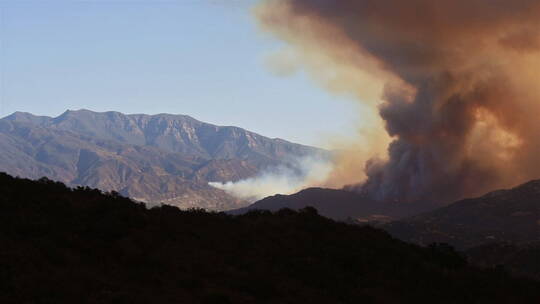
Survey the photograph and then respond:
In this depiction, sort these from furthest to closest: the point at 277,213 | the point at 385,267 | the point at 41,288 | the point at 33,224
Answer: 1. the point at 277,213
2. the point at 385,267
3. the point at 33,224
4. the point at 41,288

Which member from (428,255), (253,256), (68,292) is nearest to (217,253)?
(253,256)

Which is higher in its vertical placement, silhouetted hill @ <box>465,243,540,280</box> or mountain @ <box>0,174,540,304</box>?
silhouetted hill @ <box>465,243,540,280</box>

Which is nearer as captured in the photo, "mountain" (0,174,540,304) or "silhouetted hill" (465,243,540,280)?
"mountain" (0,174,540,304)

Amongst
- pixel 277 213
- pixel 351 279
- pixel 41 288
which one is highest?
pixel 277 213

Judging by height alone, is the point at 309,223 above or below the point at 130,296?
above

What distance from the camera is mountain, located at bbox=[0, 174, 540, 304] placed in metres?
26.9

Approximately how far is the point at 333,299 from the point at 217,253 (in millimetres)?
→ 7569

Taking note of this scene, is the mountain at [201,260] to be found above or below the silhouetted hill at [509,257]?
below

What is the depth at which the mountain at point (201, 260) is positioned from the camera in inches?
1057

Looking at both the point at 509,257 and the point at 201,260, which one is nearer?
the point at 201,260

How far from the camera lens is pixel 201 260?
110ft

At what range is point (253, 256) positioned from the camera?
36.3 m

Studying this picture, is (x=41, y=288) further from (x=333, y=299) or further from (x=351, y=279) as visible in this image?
(x=351, y=279)

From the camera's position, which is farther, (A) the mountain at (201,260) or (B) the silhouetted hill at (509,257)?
(B) the silhouetted hill at (509,257)
